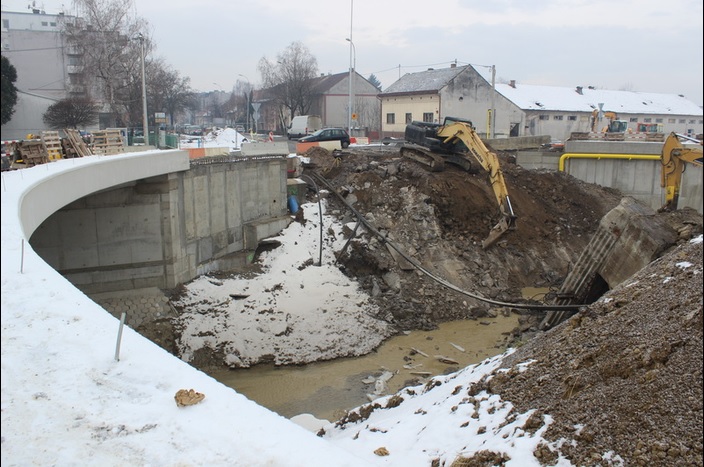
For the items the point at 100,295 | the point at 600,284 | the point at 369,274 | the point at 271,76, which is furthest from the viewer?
the point at 271,76

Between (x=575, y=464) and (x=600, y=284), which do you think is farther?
(x=600, y=284)

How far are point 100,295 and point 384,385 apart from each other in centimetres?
889

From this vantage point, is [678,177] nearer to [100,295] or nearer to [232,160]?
[232,160]

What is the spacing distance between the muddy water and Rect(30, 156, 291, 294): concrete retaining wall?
15.7ft

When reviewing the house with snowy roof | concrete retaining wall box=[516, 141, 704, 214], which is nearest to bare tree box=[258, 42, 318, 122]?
the house with snowy roof

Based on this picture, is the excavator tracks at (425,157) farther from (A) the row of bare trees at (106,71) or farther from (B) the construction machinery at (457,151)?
(A) the row of bare trees at (106,71)

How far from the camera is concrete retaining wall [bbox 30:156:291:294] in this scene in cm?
1673

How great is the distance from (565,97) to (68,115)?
1793 inches

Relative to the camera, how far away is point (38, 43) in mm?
30828

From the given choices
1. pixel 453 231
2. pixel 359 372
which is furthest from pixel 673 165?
pixel 359 372

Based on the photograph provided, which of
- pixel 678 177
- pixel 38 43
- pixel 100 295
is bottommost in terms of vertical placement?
pixel 100 295

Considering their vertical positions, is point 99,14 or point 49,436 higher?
point 99,14

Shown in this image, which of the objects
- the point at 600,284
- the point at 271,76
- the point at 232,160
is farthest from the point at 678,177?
the point at 271,76

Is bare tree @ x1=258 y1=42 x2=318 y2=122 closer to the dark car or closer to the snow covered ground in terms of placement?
the dark car
